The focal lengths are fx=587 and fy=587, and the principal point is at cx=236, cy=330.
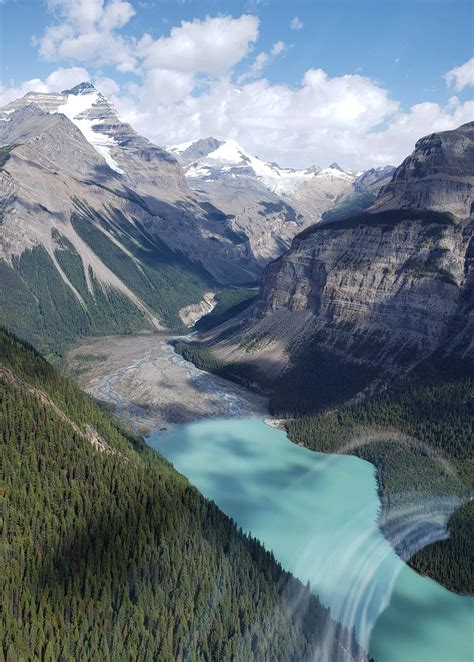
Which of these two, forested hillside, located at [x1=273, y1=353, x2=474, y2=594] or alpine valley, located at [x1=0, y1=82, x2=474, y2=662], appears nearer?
alpine valley, located at [x1=0, y1=82, x2=474, y2=662]

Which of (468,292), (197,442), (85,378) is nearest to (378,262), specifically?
(468,292)

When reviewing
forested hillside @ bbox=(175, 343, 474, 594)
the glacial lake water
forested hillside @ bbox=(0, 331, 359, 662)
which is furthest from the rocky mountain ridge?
forested hillside @ bbox=(0, 331, 359, 662)

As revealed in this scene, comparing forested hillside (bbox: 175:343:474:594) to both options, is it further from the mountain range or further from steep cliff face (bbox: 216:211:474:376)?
steep cliff face (bbox: 216:211:474:376)

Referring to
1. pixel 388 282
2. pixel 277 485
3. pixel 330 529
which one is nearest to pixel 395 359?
pixel 388 282

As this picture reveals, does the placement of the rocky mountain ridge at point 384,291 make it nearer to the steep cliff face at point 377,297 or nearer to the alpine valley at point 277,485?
the steep cliff face at point 377,297

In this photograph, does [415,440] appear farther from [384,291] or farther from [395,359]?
[384,291]

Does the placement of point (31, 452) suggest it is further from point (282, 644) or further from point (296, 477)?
point (296, 477)
